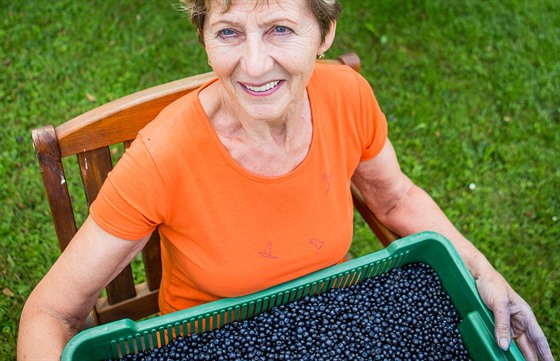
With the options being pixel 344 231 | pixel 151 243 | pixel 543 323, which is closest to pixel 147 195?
pixel 151 243

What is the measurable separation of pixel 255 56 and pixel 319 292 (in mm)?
712

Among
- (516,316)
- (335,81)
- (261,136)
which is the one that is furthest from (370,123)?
(516,316)

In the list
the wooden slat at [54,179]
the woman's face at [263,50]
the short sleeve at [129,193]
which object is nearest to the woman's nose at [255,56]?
the woman's face at [263,50]

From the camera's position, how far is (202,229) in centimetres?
156

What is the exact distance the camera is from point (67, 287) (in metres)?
1.50

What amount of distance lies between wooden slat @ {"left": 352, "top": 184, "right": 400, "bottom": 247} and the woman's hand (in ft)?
1.05

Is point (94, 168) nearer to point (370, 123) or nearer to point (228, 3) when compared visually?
point (228, 3)

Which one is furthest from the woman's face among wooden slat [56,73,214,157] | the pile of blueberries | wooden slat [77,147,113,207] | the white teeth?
the pile of blueberries

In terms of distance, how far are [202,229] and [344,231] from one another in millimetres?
418

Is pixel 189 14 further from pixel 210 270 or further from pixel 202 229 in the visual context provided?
pixel 210 270

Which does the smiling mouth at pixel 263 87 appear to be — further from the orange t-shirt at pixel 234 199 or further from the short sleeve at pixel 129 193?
the short sleeve at pixel 129 193

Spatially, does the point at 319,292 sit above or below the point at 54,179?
below

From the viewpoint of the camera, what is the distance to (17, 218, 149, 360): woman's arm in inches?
57.6

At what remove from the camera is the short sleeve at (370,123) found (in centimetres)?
169
